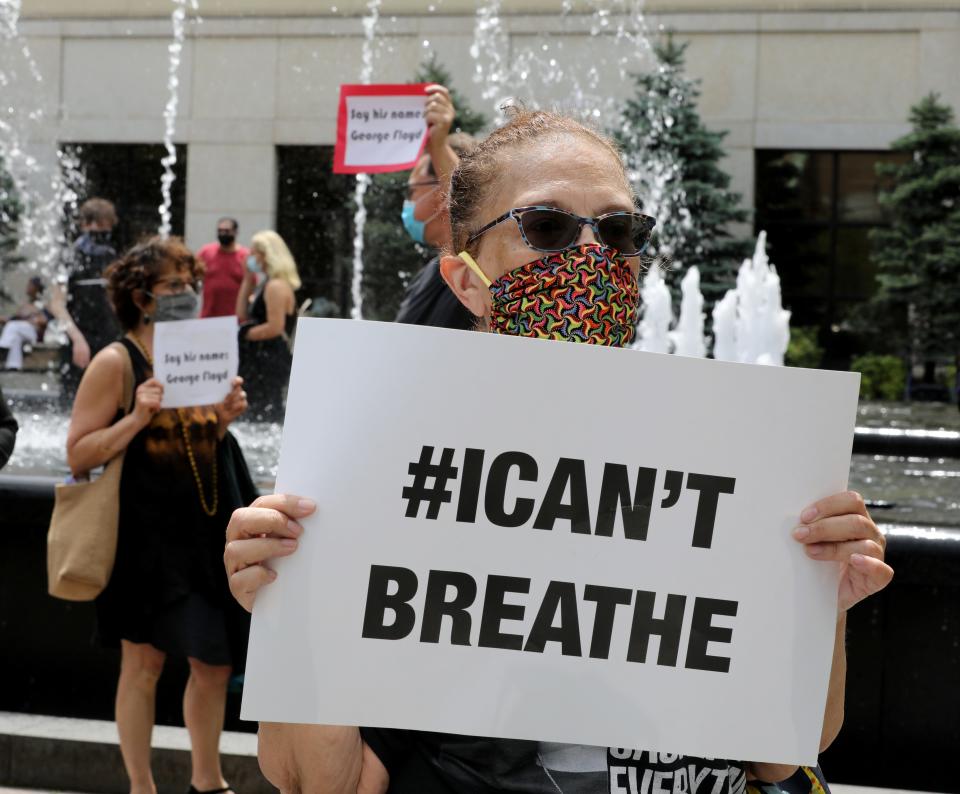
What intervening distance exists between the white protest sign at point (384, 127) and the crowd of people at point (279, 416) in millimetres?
316

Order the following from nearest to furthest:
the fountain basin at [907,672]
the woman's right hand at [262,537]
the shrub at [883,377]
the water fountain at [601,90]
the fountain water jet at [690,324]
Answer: the woman's right hand at [262,537], the fountain basin at [907,672], the fountain water jet at [690,324], the water fountain at [601,90], the shrub at [883,377]

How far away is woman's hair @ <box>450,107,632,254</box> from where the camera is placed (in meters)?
2.01

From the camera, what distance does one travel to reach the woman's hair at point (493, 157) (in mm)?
A: 2008

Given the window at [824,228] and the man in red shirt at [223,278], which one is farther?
the window at [824,228]

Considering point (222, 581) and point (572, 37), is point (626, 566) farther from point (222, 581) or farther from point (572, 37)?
point (572, 37)

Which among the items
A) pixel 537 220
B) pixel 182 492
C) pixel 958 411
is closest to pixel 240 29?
pixel 958 411

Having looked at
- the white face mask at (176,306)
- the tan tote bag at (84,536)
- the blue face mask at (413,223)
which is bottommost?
the tan tote bag at (84,536)

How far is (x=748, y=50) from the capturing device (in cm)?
1958

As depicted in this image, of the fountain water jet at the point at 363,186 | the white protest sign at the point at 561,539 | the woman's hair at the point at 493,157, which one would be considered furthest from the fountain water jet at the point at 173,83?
the white protest sign at the point at 561,539

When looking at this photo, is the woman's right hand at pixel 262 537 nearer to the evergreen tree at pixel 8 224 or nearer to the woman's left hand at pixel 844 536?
the woman's left hand at pixel 844 536

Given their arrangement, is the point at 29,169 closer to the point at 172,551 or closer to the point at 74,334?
the point at 74,334

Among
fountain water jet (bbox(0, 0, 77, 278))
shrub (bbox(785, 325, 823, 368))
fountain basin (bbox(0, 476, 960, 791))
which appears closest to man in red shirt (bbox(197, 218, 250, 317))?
fountain water jet (bbox(0, 0, 77, 278))

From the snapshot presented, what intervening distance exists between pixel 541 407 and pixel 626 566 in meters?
0.23

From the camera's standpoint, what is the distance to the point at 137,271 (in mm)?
4688
